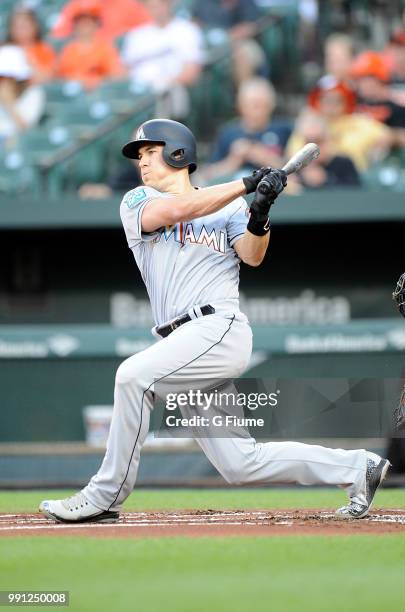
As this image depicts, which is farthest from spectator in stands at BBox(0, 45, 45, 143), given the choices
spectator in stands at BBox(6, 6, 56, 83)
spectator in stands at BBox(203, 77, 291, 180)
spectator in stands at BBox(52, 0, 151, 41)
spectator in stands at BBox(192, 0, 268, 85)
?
spectator in stands at BBox(192, 0, 268, 85)

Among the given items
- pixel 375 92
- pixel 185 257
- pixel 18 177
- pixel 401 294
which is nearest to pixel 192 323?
pixel 185 257

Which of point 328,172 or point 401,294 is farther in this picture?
point 328,172

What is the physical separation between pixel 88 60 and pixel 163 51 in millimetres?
797

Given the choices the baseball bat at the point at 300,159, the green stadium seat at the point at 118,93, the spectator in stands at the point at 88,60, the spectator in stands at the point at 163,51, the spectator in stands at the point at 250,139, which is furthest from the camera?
the spectator in stands at the point at 88,60

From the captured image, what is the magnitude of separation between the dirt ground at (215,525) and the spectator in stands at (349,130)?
5685 mm

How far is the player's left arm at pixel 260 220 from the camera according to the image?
14.9 feet

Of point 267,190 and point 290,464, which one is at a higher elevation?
point 267,190

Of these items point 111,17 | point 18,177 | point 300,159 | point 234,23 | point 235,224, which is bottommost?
point 235,224

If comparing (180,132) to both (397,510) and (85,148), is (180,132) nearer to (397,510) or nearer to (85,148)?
(397,510)

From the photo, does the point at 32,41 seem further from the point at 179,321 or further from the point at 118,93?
the point at 179,321

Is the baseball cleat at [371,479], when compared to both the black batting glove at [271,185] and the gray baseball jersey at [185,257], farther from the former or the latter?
the black batting glove at [271,185]

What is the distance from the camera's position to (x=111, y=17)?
491 inches

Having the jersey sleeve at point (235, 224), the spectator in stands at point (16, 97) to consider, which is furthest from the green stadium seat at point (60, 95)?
the jersey sleeve at point (235, 224)

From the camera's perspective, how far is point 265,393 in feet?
18.2
